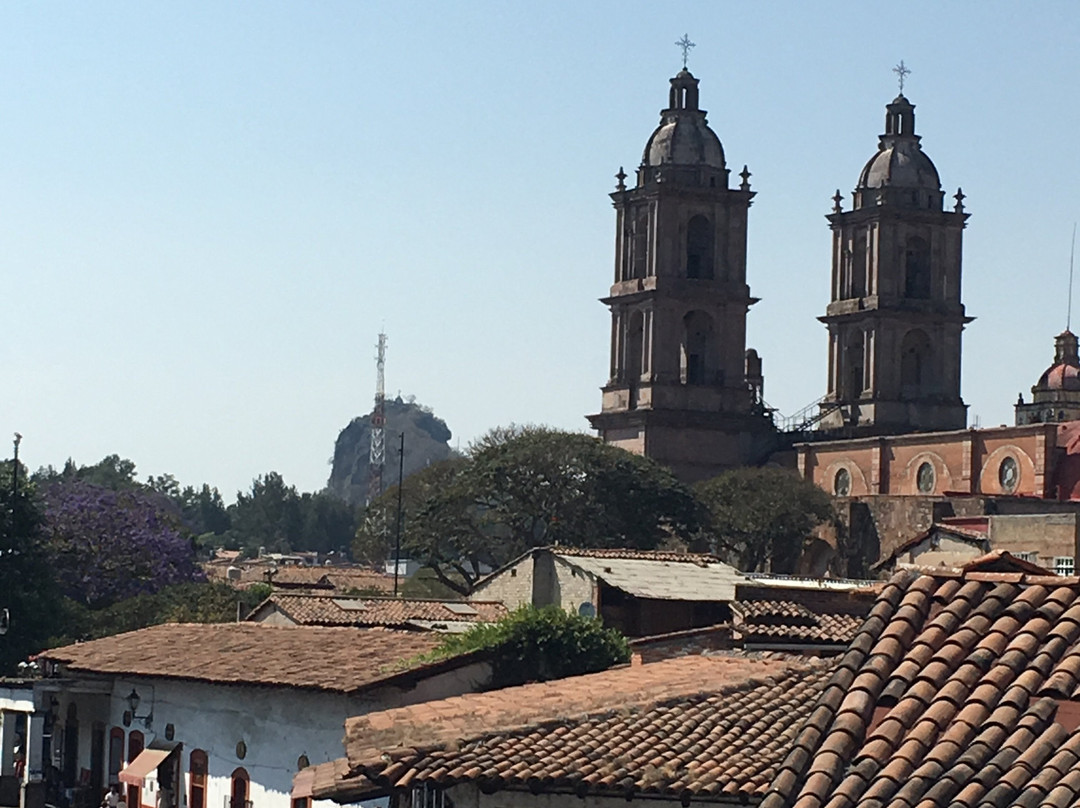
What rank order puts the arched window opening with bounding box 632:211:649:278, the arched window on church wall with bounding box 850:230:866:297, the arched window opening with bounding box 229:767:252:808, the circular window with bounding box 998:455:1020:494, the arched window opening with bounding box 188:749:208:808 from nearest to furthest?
the arched window opening with bounding box 229:767:252:808 < the arched window opening with bounding box 188:749:208:808 < the circular window with bounding box 998:455:1020:494 < the arched window opening with bounding box 632:211:649:278 < the arched window on church wall with bounding box 850:230:866:297

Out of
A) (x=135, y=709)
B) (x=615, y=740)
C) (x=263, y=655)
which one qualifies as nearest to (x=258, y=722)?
(x=263, y=655)

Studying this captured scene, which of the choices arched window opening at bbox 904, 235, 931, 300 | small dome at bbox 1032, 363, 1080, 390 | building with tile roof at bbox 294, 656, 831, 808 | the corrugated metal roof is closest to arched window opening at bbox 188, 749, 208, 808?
building with tile roof at bbox 294, 656, 831, 808

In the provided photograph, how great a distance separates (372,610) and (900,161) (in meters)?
63.4

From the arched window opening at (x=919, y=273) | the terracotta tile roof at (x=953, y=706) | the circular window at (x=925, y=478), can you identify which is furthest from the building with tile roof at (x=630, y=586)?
the arched window opening at (x=919, y=273)

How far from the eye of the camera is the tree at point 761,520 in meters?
82.7

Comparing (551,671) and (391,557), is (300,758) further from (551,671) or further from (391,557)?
A: (391,557)

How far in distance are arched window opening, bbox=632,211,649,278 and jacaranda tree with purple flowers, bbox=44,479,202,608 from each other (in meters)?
36.2

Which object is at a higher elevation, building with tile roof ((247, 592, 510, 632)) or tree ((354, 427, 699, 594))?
tree ((354, 427, 699, 594))

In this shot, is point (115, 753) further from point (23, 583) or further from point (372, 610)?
point (23, 583)

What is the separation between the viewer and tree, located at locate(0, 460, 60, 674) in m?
45.4

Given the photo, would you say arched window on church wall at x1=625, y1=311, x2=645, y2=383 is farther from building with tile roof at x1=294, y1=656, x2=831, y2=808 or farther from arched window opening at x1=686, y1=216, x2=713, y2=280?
building with tile roof at x1=294, y1=656, x2=831, y2=808

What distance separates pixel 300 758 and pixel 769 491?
61764 mm

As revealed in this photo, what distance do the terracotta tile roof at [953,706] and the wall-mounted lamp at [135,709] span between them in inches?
732

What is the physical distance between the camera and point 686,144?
95812mm
